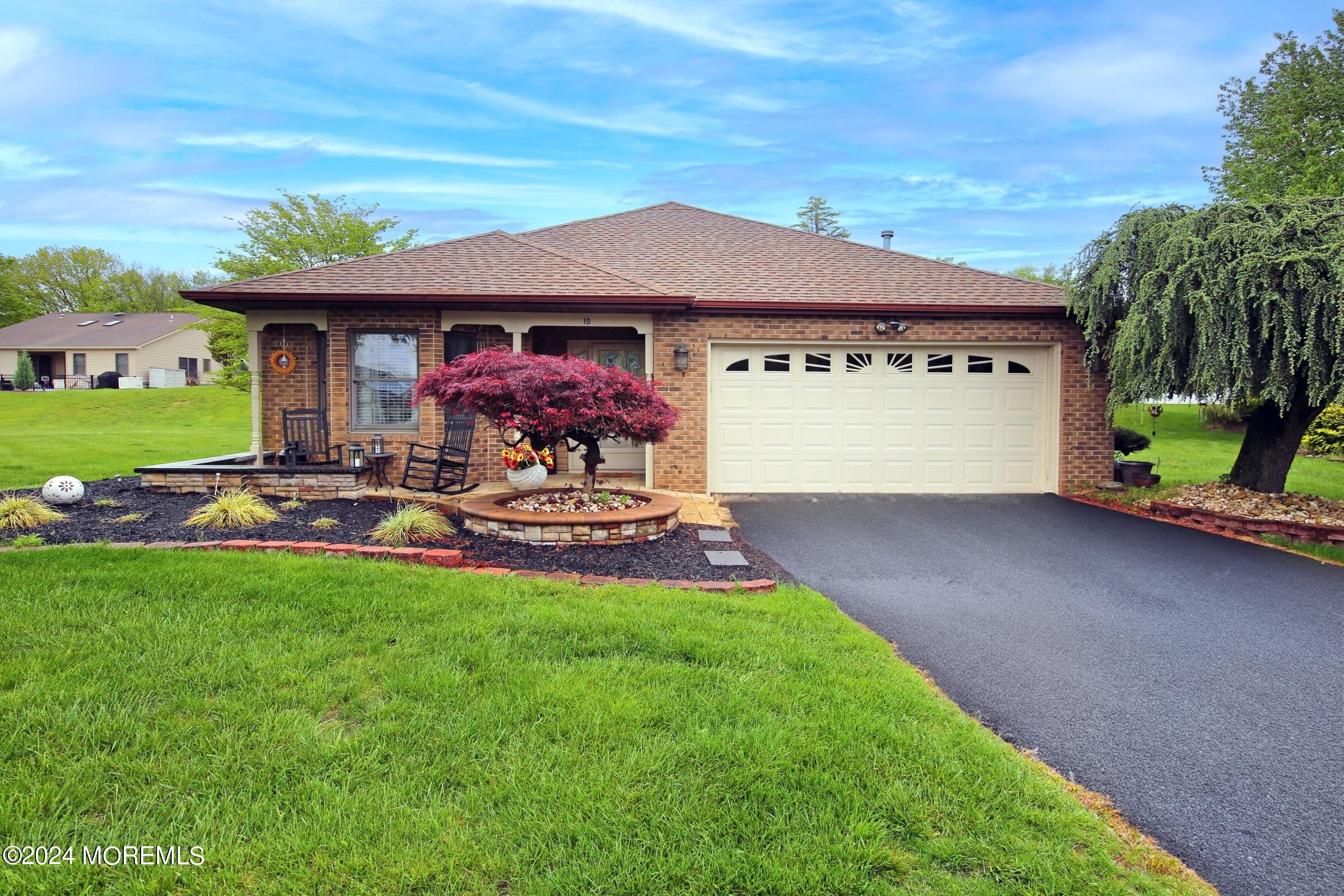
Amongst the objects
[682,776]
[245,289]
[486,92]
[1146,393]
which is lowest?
[682,776]

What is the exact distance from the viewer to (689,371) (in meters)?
9.70

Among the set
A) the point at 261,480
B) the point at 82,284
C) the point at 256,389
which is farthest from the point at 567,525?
the point at 82,284

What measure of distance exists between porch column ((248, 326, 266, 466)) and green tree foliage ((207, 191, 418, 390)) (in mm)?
10732

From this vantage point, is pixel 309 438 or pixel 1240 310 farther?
pixel 309 438

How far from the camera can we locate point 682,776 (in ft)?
8.29

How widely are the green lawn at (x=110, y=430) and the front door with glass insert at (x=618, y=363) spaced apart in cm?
754

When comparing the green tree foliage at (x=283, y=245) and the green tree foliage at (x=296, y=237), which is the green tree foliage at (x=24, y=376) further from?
the green tree foliage at (x=296, y=237)

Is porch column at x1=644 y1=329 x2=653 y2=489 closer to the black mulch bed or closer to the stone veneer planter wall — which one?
the black mulch bed

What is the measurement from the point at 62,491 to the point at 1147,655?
9326 millimetres

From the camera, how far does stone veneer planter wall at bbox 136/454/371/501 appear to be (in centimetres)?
810

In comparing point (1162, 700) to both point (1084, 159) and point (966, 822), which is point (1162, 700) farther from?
point (1084, 159)

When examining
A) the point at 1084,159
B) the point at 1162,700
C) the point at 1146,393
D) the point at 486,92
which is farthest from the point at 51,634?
the point at 1084,159

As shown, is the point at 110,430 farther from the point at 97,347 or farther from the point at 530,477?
the point at 530,477

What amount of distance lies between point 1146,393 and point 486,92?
11.2m
